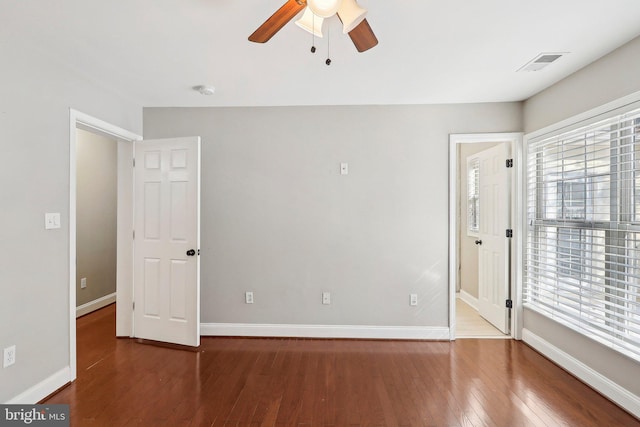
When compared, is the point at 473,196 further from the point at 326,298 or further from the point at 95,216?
the point at 95,216

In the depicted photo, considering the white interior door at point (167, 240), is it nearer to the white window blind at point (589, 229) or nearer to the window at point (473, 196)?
the white window blind at point (589, 229)

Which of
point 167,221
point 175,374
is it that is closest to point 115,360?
point 175,374

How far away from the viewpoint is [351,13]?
1.35m

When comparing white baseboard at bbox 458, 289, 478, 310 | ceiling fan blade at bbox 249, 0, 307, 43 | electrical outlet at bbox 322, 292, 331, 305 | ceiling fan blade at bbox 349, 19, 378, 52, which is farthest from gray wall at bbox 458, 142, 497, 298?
ceiling fan blade at bbox 249, 0, 307, 43

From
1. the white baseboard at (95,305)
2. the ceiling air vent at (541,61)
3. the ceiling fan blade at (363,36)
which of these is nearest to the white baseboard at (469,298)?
the ceiling air vent at (541,61)

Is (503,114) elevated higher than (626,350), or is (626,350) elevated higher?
(503,114)

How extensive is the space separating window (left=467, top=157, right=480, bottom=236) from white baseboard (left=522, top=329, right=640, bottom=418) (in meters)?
1.55

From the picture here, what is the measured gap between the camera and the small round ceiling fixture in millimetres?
2749

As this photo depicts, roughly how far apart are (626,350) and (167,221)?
12.5 ft

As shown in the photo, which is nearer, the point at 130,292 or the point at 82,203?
the point at 130,292

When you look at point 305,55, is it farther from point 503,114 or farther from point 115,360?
point 115,360

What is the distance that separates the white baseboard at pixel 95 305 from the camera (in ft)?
12.5

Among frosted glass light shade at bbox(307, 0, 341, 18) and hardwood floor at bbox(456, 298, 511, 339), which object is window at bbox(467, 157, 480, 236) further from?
frosted glass light shade at bbox(307, 0, 341, 18)

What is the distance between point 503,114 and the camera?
3.15 meters
